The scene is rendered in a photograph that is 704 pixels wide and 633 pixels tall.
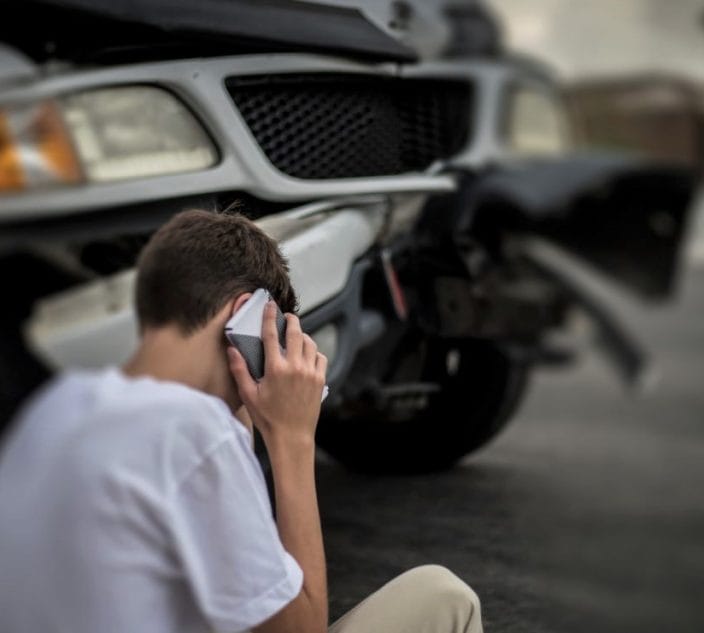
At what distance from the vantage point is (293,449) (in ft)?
4.05

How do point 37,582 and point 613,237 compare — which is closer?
point 37,582

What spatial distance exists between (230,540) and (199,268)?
27cm

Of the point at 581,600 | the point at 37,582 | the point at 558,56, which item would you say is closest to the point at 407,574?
the point at 581,600

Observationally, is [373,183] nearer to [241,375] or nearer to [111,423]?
[241,375]

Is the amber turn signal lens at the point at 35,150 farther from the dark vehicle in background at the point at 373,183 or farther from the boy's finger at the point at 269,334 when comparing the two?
the boy's finger at the point at 269,334

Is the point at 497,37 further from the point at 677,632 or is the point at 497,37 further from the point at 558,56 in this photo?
the point at 677,632

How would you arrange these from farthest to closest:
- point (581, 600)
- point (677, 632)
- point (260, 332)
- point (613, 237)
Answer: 1. point (677, 632)
2. point (581, 600)
3. point (613, 237)
4. point (260, 332)

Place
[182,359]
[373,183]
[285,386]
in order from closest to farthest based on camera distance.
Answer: [182,359]
[285,386]
[373,183]

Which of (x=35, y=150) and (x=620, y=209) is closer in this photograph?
(x=35, y=150)

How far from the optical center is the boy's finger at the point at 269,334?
47.8 inches

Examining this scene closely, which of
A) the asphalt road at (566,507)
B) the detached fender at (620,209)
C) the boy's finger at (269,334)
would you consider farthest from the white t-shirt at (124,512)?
the detached fender at (620,209)

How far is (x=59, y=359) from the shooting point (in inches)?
40.0

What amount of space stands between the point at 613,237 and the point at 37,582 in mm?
790

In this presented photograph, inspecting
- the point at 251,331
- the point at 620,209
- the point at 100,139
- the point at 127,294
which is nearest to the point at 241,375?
the point at 251,331
